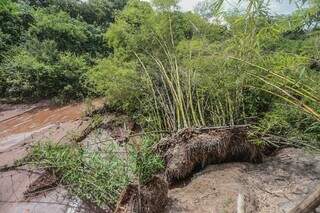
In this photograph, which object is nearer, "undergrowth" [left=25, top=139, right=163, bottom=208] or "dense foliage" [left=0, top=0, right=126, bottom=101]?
"undergrowth" [left=25, top=139, right=163, bottom=208]

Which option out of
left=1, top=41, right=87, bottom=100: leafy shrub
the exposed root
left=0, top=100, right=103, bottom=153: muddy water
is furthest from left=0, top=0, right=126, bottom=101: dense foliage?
the exposed root

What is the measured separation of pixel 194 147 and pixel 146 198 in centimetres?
89

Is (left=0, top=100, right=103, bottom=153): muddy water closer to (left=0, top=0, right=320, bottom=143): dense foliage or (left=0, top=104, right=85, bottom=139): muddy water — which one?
(left=0, top=104, right=85, bottom=139): muddy water

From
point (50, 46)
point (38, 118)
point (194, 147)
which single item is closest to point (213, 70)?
point (194, 147)

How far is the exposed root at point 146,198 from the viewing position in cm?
313

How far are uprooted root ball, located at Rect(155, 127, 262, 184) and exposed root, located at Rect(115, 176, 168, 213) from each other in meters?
0.37

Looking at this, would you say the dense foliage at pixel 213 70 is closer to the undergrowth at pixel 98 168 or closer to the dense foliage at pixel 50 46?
the undergrowth at pixel 98 168

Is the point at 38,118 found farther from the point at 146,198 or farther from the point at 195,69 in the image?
the point at 146,198

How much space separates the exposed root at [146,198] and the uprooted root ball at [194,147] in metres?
0.37

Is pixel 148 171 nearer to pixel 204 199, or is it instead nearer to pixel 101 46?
pixel 204 199

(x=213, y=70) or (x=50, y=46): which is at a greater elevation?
(x=50, y=46)

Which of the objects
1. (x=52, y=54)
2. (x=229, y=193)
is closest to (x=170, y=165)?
(x=229, y=193)

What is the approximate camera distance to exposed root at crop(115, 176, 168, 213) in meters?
3.13

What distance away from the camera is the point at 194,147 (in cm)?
397
